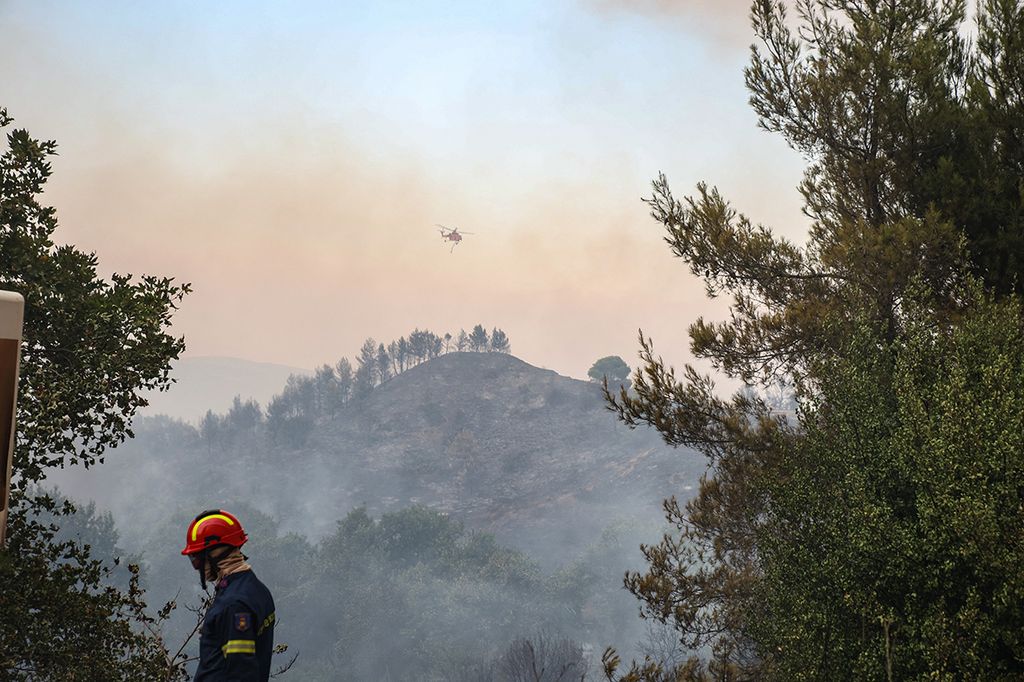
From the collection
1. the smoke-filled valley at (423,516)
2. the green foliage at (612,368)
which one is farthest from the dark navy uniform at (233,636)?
the green foliage at (612,368)

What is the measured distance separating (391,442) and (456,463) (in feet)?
51.3

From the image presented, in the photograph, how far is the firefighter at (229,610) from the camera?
4.68 metres

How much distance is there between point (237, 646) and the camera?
468 cm

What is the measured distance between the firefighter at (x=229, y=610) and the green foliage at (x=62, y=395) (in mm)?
5234

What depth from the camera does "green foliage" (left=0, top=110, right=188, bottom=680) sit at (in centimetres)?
1016

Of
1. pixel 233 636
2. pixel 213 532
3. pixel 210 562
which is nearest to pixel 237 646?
pixel 233 636

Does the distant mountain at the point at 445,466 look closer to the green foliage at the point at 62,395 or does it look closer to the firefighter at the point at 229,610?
the green foliage at the point at 62,395

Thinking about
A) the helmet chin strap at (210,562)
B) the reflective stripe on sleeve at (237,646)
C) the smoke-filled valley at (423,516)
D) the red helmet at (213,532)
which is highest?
the smoke-filled valley at (423,516)

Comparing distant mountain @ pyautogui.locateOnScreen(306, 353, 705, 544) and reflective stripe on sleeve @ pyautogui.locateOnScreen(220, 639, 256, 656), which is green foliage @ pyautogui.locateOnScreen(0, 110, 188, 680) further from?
distant mountain @ pyautogui.locateOnScreen(306, 353, 705, 544)

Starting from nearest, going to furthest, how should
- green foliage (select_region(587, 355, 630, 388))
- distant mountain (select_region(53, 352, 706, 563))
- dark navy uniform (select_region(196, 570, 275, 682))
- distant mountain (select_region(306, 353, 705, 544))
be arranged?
dark navy uniform (select_region(196, 570, 275, 682)), distant mountain (select_region(53, 352, 706, 563)), distant mountain (select_region(306, 353, 705, 544)), green foliage (select_region(587, 355, 630, 388))

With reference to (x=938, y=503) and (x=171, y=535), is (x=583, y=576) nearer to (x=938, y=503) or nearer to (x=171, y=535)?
(x=171, y=535)

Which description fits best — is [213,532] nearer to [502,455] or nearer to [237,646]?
[237,646]

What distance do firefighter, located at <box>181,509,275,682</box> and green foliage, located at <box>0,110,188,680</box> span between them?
17.2 feet

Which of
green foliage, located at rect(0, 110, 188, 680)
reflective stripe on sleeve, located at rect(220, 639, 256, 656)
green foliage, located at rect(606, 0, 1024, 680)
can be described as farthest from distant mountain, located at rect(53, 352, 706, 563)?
reflective stripe on sleeve, located at rect(220, 639, 256, 656)
